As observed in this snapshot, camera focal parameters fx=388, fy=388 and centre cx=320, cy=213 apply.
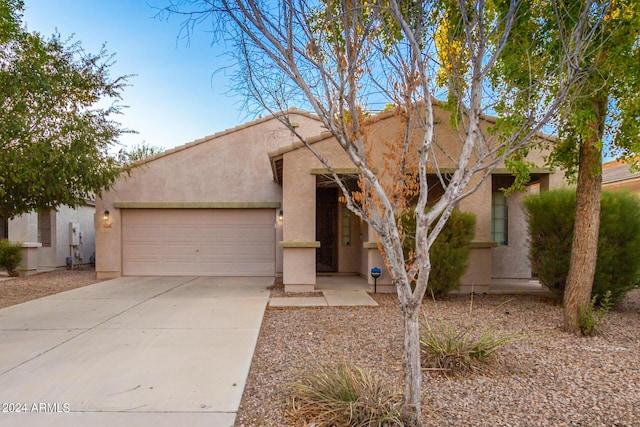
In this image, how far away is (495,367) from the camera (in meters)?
4.12

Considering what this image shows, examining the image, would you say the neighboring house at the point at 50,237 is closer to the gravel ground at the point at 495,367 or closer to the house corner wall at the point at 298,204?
the house corner wall at the point at 298,204

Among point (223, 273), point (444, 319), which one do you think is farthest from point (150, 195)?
point (444, 319)

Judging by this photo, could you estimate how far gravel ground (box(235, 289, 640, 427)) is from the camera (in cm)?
317

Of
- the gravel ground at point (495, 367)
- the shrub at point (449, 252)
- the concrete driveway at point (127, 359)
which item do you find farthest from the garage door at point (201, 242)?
the shrub at point (449, 252)

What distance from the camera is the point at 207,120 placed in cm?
649

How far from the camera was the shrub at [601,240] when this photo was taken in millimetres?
6809

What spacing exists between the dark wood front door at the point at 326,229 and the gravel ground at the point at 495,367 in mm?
5859

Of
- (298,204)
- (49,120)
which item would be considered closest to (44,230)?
→ (49,120)

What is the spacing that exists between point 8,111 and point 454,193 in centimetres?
774

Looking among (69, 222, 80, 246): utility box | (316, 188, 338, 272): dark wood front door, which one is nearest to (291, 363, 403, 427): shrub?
(316, 188, 338, 272): dark wood front door

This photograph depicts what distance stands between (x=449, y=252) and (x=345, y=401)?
5205 millimetres

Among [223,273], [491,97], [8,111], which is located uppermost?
[8,111]

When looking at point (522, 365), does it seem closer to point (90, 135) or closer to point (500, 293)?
point (500, 293)

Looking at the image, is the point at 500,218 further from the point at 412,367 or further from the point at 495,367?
the point at 412,367
